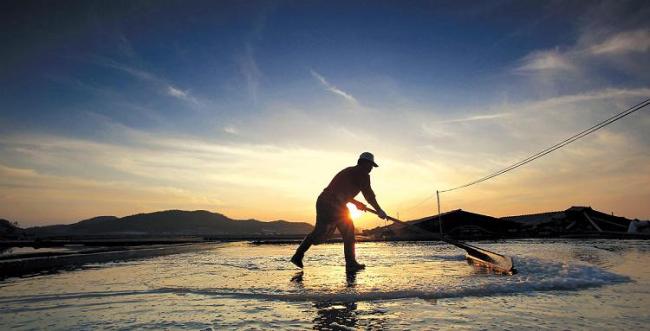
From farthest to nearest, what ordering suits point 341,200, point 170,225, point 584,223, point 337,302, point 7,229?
point 170,225
point 7,229
point 584,223
point 341,200
point 337,302

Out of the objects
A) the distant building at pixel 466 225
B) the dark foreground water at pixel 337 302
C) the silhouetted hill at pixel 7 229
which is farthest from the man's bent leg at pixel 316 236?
the silhouetted hill at pixel 7 229

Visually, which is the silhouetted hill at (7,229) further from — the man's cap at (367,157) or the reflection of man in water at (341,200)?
the man's cap at (367,157)

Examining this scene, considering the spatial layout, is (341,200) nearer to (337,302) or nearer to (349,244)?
(349,244)

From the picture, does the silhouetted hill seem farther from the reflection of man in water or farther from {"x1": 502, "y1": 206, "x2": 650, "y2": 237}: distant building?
{"x1": 502, "y1": 206, "x2": 650, "y2": 237}: distant building

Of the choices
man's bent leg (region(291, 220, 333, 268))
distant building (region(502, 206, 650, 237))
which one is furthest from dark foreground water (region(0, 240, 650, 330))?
distant building (region(502, 206, 650, 237))

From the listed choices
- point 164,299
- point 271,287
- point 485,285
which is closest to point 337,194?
point 271,287

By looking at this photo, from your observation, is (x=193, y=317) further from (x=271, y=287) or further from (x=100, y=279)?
(x=100, y=279)

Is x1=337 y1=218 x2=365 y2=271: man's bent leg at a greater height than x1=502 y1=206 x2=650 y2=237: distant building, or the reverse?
x1=502 y1=206 x2=650 y2=237: distant building

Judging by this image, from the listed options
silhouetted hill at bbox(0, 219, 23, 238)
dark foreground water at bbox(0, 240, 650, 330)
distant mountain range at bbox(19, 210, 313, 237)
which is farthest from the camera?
distant mountain range at bbox(19, 210, 313, 237)

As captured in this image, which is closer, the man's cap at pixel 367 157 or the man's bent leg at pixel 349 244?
the man's bent leg at pixel 349 244

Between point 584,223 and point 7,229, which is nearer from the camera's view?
point 584,223

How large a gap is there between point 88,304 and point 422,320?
3452 mm

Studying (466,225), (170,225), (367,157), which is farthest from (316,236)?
(170,225)

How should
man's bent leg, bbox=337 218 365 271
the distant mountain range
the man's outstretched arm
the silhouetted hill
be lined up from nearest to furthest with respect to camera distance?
1. man's bent leg, bbox=337 218 365 271
2. the man's outstretched arm
3. the silhouetted hill
4. the distant mountain range
